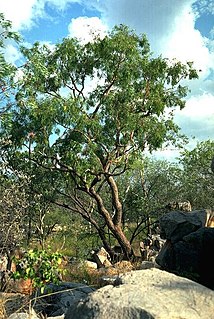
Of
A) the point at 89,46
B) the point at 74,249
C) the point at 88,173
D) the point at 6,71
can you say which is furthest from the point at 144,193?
the point at 6,71

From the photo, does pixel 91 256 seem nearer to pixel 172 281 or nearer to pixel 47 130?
pixel 47 130

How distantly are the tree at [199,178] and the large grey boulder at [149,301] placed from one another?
28.3 meters

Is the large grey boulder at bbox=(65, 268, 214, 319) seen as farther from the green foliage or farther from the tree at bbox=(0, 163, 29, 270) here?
the tree at bbox=(0, 163, 29, 270)

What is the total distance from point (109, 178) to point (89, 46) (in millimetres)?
7422

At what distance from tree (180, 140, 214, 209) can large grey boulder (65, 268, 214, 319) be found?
92.9ft

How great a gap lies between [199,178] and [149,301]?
105ft

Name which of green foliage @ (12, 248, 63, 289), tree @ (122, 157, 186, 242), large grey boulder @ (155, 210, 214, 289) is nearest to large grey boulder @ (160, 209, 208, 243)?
large grey boulder @ (155, 210, 214, 289)

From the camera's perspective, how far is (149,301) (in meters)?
6.00

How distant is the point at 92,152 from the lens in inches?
893

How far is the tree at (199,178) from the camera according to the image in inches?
1395

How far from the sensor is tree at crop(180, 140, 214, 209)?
35.4 meters

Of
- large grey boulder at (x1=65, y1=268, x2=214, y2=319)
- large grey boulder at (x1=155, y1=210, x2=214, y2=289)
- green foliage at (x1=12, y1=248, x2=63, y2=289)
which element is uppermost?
large grey boulder at (x1=155, y1=210, x2=214, y2=289)

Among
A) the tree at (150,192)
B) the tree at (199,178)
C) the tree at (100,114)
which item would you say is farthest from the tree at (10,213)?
the tree at (199,178)

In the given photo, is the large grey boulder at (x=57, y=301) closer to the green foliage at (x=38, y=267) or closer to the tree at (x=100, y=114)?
the green foliage at (x=38, y=267)
